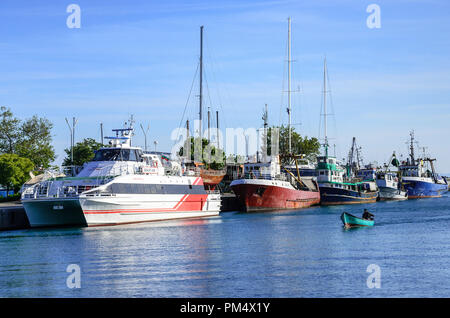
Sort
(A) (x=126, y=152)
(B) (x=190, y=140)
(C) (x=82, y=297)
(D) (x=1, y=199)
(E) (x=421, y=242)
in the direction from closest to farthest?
(C) (x=82, y=297) < (E) (x=421, y=242) < (A) (x=126, y=152) < (D) (x=1, y=199) < (B) (x=190, y=140)

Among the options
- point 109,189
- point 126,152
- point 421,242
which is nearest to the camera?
point 421,242

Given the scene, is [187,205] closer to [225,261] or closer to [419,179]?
[225,261]

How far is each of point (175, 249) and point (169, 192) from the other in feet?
63.9

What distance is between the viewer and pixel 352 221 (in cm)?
5025

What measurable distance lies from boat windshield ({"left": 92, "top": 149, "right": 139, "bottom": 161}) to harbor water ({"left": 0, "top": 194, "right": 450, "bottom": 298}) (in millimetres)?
6561

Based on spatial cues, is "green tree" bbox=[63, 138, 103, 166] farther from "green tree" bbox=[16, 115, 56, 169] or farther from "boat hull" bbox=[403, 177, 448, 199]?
"boat hull" bbox=[403, 177, 448, 199]

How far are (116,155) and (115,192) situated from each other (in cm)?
542

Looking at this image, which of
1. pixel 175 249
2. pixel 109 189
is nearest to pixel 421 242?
pixel 175 249

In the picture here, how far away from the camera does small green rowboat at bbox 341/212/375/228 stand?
49.7 meters

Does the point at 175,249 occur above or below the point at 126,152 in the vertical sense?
below

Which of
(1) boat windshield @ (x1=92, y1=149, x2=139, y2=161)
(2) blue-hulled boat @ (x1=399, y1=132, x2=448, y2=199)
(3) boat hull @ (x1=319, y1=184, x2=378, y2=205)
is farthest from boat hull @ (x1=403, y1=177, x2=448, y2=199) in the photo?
(1) boat windshield @ (x1=92, y1=149, x2=139, y2=161)

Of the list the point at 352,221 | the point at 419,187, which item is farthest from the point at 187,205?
the point at 419,187

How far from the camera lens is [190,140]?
98.2 metres

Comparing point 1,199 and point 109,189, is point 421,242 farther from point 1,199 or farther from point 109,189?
point 1,199
